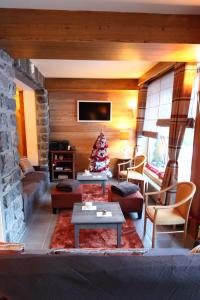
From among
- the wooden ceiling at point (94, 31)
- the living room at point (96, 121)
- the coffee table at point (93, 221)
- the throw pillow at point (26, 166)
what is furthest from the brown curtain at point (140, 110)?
→ the coffee table at point (93, 221)

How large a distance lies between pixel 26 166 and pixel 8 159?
2166 millimetres

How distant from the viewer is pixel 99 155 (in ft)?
16.4

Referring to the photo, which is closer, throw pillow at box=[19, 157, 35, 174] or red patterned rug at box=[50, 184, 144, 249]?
red patterned rug at box=[50, 184, 144, 249]

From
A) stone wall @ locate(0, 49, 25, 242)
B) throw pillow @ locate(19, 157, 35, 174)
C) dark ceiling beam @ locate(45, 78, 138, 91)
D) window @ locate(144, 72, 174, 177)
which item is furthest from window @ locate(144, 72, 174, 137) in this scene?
throw pillow @ locate(19, 157, 35, 174)

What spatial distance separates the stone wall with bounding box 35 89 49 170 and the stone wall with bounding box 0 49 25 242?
2.16 metres

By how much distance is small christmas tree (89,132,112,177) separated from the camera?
4.98 meters

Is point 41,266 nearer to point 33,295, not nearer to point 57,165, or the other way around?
point 33,295

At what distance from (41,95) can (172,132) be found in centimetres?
316

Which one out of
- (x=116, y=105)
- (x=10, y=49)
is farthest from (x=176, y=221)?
(x=116, y=105)

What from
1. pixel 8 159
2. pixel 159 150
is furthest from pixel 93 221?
pixel 159 150

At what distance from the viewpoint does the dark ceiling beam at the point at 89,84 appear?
472 centimetres

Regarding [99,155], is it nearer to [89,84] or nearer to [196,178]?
[89,84]

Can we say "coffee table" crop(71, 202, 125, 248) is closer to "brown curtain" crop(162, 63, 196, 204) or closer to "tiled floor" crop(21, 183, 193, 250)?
"tiled floor" crop(21, 183, 193, 250)

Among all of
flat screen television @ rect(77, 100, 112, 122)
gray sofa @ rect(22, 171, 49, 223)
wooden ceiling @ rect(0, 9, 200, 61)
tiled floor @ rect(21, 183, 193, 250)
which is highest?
wooden ceiling @ rect(0, 9, 200, 61)
